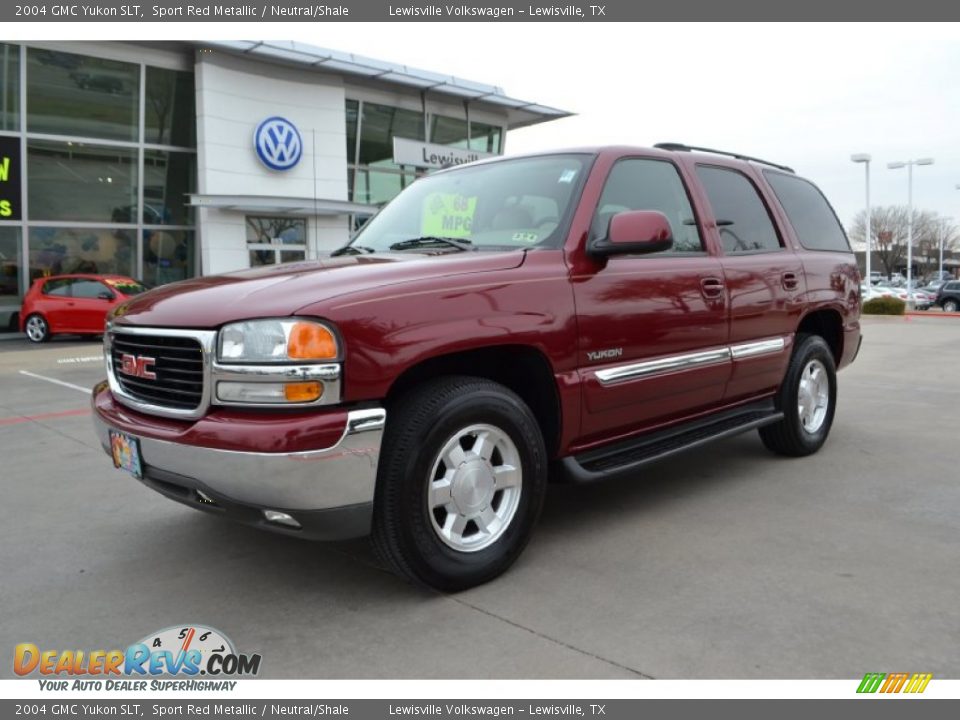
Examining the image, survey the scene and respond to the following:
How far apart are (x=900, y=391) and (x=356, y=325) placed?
7.31 metres

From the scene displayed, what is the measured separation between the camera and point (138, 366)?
3.22 meters

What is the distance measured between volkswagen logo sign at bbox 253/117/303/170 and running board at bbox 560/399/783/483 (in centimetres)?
1854

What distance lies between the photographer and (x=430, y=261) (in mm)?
3291

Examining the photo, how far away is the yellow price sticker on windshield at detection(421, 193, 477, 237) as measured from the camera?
4.00 m

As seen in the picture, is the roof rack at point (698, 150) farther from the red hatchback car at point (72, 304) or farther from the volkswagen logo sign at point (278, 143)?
the volkswagen logo sign at point (278, 143)

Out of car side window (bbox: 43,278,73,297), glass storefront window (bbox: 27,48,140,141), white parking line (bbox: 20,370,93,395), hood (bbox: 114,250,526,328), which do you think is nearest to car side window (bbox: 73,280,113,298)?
car side window (bbox: 43,278,73,297)

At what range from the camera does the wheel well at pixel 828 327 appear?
17.7 feet

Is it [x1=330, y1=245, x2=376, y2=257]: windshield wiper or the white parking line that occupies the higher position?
[x1=330, y1=245, x2=376, y2=257]: windshield wiper

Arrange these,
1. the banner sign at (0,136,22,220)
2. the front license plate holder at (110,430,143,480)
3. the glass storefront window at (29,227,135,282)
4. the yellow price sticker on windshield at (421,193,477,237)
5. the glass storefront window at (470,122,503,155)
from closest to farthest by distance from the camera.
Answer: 1. the front license plate holder at (110,430,143,480)
2. the yellow price sticker on windshield at (421,193,477,237)
3. the banner sign at (0,136,22,220)
4. the glass storefront window at (29,227,135,282)
5. the glass storefront window at (470,122,503,155)

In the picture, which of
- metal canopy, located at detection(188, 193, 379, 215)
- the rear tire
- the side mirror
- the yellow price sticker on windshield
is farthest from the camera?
metal canopy, located at detection(188, 193, 379, 215)

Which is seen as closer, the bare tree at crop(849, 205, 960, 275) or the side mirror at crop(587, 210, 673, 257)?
the side mirror at crop(587, 210, 673, 257)

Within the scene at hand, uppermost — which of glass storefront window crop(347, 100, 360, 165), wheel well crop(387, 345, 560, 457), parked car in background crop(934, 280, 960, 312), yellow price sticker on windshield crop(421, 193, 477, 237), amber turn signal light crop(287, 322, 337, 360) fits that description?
glass storefront window crop(347, 100, 360, 165)

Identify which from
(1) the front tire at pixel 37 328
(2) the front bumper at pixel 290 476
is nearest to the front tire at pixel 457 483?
(2) the front bumper at pixel 290 476

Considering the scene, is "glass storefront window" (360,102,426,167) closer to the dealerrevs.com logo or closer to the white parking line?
the white parking line
